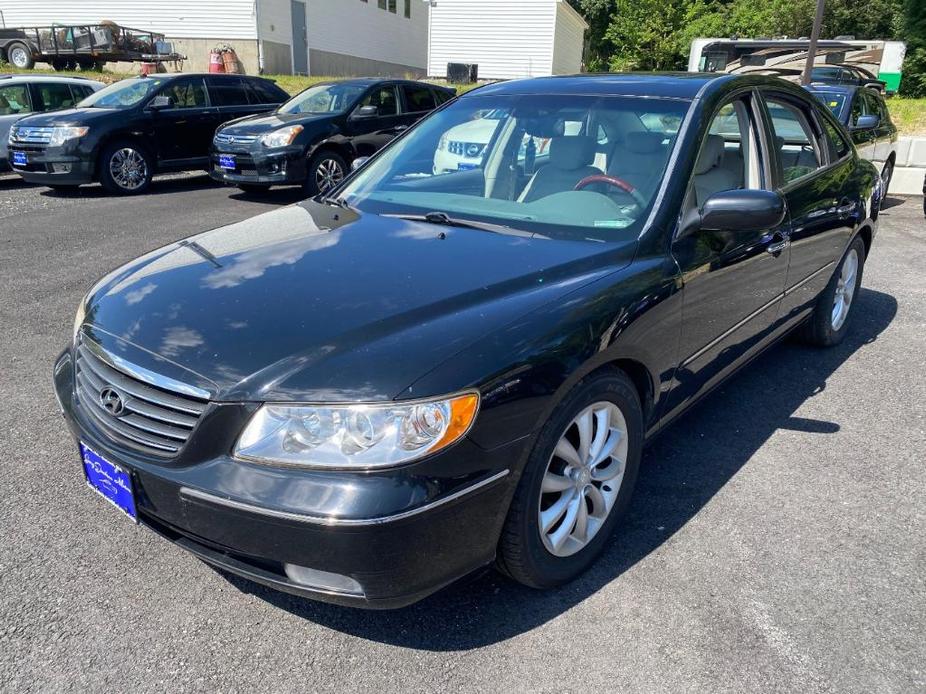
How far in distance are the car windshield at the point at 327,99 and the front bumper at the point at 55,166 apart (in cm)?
280

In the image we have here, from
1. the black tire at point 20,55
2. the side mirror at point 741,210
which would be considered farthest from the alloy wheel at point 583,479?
the black tire at point 20,55

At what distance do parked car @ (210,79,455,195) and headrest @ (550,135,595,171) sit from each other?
6.75m

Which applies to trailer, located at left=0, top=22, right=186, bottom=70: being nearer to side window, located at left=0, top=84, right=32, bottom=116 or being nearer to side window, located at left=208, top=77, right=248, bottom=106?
side window, located at left=0, top=84, right=32, bottom=116

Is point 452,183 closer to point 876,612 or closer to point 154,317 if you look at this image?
point 154,317

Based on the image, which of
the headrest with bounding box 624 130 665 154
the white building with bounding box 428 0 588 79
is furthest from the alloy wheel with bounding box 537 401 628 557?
the white building with bounding box 428 0 588 79

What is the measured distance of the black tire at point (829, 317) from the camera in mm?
4656

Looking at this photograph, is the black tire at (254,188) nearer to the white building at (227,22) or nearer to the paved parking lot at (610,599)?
the paved parking lot at (610,599)

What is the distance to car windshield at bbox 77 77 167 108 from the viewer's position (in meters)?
10.9

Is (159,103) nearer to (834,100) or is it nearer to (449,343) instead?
(834,100)

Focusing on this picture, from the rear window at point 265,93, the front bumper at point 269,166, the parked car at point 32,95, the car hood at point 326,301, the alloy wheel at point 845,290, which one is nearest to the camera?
the car hood at point 326,301

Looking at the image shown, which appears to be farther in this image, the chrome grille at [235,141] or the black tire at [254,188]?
the black tire at [254,188]

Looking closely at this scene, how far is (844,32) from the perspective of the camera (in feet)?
112

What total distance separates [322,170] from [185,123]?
2.53m

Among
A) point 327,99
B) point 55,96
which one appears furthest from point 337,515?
point 55,96
